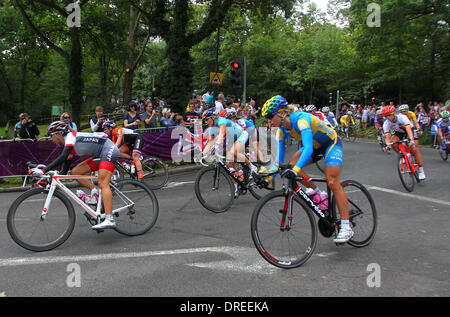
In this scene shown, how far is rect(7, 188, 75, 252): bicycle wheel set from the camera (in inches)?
209

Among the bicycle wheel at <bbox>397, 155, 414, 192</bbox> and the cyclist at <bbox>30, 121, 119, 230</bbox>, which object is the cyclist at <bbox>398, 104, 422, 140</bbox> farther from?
the cyclist at <bbox>30, 121, 119, 230</bbox>

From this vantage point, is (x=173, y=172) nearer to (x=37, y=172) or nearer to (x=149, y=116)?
(x=149, y=116)

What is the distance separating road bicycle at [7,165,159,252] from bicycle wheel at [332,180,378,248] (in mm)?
2878

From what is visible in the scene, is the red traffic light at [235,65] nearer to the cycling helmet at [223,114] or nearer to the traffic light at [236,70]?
the traffic light at [236,70]

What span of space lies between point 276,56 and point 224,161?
37.5 meters

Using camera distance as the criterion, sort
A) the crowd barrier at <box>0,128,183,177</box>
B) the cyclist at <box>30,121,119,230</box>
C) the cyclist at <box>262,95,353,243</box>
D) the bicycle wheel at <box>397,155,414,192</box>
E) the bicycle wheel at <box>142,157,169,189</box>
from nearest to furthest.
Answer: the cyclist at <box>262,95,353,243</box> < the cyclist at <box>30,121,119,230</box> < the bicycle wheel at <box>397,155,414,192</box> < the bicycle wheel at <box>142,157,169,189</box> < the crowd barrier at <box>0,128,183,177</box>

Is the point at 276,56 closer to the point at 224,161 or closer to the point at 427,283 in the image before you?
the point at 224,161

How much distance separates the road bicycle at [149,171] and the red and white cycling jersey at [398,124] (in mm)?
5663

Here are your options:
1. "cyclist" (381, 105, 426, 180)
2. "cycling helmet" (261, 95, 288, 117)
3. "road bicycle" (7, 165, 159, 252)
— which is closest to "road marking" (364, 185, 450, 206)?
"cyclist" (381, 105, 426, 180)

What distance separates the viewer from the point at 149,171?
405 inches

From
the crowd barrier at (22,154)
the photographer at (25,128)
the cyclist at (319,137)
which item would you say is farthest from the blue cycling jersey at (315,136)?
the photographer at (25,128)

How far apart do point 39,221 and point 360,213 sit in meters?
4.27

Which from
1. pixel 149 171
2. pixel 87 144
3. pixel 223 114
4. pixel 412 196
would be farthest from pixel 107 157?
pixel 412 196
